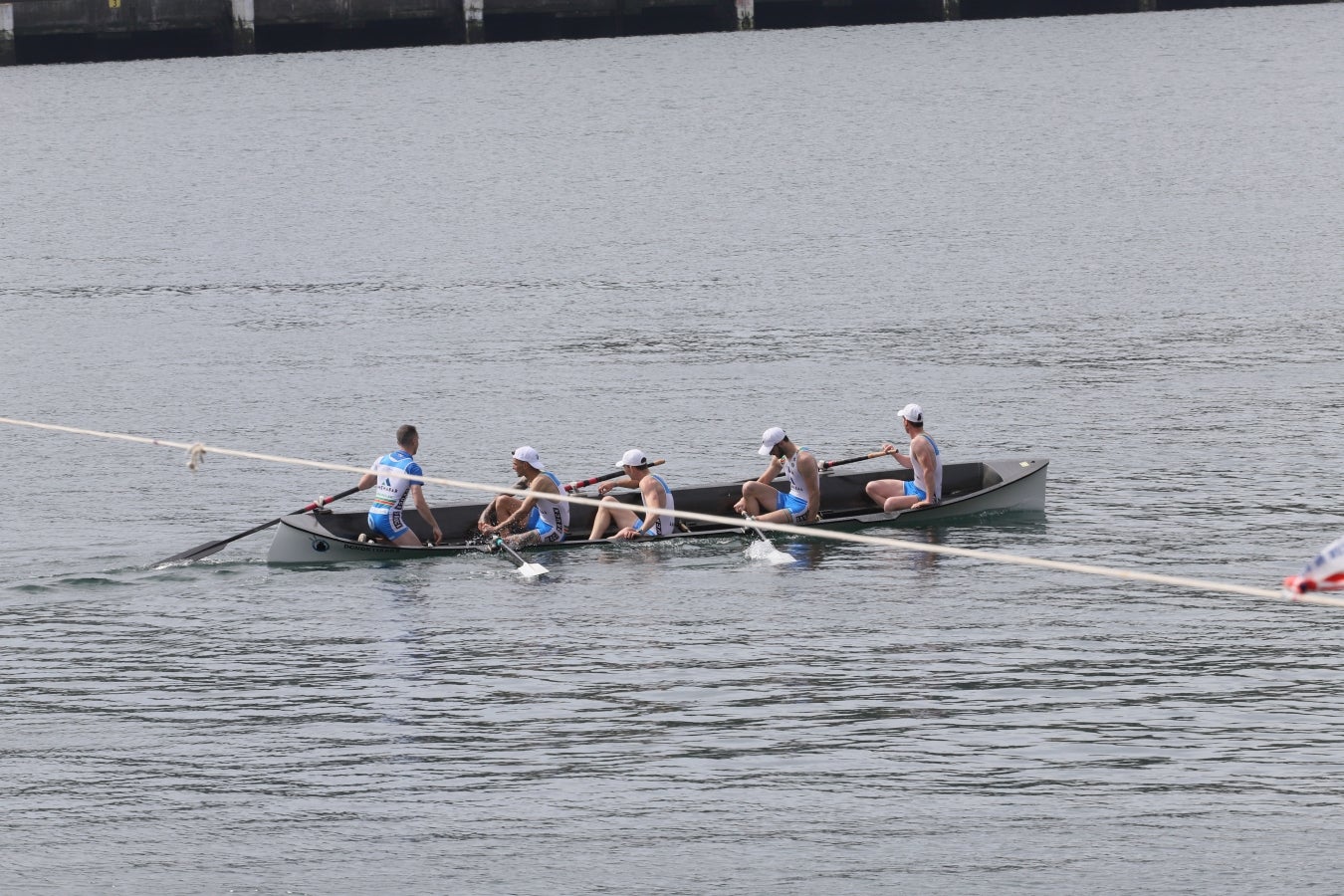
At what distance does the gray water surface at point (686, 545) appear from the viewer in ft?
55.7

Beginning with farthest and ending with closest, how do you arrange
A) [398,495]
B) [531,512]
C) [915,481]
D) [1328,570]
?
1. [915,481]
2. [531,512]
3. [398,495]
4. [1328,570]

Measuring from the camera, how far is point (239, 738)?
63.4ft

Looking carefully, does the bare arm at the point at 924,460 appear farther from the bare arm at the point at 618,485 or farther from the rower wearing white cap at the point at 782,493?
the bare arm at the point at 618,485

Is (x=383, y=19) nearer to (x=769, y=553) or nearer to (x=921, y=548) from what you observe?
Result: (x=769, y=553)

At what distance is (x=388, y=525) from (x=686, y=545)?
4107mm

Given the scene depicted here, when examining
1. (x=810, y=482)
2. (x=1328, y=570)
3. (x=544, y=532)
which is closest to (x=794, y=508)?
(x=810, y=482)

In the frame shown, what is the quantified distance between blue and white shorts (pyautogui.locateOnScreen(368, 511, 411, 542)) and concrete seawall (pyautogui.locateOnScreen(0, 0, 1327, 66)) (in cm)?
7711

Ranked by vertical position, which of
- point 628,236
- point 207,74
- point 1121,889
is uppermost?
point 207,74

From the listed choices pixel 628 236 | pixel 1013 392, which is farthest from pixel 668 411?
pixel 628 236

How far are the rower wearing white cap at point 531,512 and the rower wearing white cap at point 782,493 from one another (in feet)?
8.76

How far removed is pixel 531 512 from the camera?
2639cm

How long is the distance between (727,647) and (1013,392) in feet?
55.1

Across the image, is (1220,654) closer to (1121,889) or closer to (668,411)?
(1121,889)

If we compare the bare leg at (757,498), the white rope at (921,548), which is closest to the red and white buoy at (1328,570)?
the white rope at (921,548)
